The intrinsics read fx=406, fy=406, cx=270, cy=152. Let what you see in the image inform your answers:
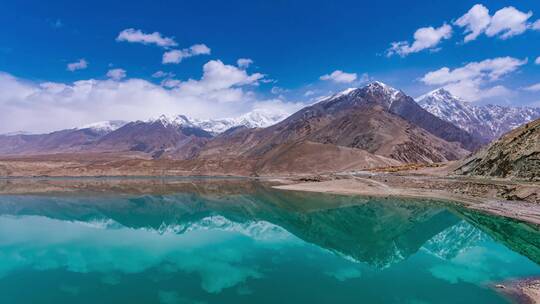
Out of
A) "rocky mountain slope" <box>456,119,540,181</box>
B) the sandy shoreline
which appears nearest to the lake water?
the sandy shoreline

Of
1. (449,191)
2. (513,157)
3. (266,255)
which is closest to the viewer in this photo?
(266,255)

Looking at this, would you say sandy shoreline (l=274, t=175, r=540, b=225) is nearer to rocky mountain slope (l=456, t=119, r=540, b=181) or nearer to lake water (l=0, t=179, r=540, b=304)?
lake water (l=0, t=179, r=540, b=304)

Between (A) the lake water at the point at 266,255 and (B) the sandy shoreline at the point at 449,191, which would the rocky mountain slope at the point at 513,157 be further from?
(A) the lake water at the point at 266,255

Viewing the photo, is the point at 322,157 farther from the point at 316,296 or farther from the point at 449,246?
the point at 316,296

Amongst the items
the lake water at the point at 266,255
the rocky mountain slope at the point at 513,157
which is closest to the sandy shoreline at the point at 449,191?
the lake water at the point at 266,255

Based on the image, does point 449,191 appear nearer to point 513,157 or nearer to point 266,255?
point 513,157

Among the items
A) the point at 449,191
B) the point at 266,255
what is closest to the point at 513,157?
the point at 449,191
